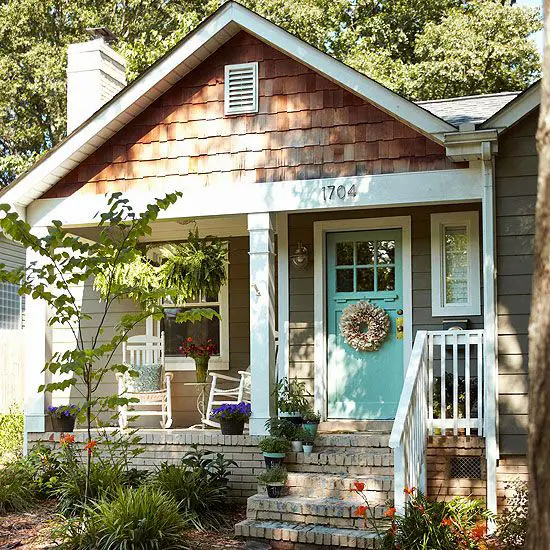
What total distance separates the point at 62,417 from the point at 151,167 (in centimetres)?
282

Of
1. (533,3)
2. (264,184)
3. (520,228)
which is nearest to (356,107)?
(264,184)

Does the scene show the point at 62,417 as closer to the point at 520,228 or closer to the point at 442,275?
the point at 442,275

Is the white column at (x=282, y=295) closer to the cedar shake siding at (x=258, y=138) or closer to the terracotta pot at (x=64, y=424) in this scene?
the cedar shake siding at (x=258, y=138)

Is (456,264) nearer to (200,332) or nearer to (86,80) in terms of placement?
(200,332)

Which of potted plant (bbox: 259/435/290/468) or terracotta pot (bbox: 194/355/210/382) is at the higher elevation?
terracotta pot (bbox: 194/355/210/382)

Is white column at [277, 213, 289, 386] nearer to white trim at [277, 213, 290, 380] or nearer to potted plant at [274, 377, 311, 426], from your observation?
white trim at [277, 213, 290, 380]

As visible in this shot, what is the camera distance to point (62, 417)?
360 inches

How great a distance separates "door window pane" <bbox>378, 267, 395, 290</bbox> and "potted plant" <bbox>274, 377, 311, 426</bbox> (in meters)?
1.35

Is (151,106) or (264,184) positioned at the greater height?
(151,106)

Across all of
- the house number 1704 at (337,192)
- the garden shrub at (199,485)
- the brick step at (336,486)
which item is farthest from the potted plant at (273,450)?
the house number 1704 at (337,192)

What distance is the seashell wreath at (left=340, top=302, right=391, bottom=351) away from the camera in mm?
9016

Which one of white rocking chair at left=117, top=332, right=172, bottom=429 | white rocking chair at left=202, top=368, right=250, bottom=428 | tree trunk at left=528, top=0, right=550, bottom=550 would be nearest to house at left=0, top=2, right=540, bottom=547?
white rocking chair at left=202, top=368, right=250, bottom=428

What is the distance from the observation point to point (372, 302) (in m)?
9.18

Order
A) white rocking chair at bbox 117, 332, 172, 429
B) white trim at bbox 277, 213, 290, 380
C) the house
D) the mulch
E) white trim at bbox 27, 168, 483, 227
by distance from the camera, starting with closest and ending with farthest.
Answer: the mulch < the house < white trim at bbox 27, 168, 483, 227 < white trim at bbox 277, 213, 290, 380 < white rocking chair at bbox 117, 332, 172, 429
